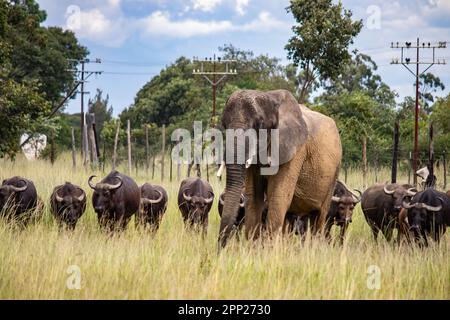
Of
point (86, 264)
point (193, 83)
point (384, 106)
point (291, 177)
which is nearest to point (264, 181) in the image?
point (291, 177)

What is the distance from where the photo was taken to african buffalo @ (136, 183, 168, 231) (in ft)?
55.1

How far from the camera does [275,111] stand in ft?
37.0

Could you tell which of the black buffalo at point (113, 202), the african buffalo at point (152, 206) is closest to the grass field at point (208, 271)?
the black buffalo at point (113, 202)

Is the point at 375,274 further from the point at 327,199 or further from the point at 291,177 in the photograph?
the point at 327,199

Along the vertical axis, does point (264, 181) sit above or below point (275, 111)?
below

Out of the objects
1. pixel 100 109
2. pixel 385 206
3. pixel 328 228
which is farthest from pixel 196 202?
pixel 100 109

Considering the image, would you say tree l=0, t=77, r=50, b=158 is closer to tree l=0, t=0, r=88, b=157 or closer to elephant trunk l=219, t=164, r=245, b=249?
tree l=0, t=0, r=88, b=157

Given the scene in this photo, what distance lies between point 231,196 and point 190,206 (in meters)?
5.61

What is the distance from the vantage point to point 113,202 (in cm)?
1530

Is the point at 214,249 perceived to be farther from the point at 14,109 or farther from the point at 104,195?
the point at 14,109

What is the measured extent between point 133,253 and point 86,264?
954 millimetres

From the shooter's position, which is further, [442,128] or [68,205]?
[442,128]

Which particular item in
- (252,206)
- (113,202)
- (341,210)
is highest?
(252,206)

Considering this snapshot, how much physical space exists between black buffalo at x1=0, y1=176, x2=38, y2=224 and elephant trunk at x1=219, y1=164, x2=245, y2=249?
5684mm
